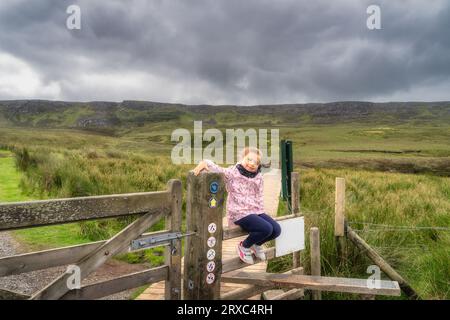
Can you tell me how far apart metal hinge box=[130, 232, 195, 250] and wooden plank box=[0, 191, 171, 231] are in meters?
0.22

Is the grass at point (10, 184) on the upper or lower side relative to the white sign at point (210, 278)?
upper

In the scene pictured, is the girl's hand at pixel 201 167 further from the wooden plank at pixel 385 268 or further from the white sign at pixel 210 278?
the wooden plank at pixel 385 268

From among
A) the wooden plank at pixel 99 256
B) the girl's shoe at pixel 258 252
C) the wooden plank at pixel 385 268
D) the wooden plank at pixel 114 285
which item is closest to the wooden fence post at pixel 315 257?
the wooden plank at pixel 385 268

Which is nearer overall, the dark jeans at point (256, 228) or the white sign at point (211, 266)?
the white sign at point (211, 266)

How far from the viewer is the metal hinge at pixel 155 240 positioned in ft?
12.0

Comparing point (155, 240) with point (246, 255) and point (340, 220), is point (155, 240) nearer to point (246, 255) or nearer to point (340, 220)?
point (246, 255)

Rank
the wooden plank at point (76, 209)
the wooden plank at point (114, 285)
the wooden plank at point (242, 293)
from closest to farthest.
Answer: the wooden plank at point (76, 209), the wooden plank at point (114, 285), the wooden plank at point (242, 293)

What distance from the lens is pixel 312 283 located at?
14.9ft

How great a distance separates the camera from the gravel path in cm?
590

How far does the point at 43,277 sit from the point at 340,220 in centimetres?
449

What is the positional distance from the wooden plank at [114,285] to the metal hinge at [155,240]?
11.6 inches

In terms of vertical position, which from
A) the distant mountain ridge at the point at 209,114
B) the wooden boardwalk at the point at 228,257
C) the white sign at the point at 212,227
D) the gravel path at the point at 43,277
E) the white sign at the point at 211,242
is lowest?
the gravel path at the point at 43,277

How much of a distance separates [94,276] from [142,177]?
7156 millimetres

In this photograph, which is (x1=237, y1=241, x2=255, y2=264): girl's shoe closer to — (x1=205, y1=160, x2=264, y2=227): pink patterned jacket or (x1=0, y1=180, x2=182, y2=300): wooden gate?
(x1=205, y1=160, x2=264, y2=227): pink patterned jacket
